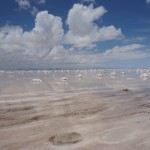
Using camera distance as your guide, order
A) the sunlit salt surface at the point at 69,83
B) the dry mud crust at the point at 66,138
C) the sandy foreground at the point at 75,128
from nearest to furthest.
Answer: the sandy foreground at the point at 75,128 → the dry mud crust at the point at 66,138 → the sunlit salt surface at the point at 69,83

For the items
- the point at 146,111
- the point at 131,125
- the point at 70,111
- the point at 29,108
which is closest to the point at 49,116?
the point at 70,111

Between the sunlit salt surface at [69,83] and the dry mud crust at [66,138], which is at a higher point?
the sunlit salt surface at [69,83]

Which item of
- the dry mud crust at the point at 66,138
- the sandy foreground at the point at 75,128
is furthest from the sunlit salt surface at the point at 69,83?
the dry mud crust at the point at 66,138

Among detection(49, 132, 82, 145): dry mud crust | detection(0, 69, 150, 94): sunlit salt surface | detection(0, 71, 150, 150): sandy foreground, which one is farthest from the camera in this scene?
detection(0, 69, 150, 94): sunlit salt surface

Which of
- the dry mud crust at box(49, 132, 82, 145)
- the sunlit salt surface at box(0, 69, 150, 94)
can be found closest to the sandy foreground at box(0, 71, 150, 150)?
the dry mud crust at box(49, 132, 82, 145)

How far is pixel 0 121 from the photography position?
43.2ft

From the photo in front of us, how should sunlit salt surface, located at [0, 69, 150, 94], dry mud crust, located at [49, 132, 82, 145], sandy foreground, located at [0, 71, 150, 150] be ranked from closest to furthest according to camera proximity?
sandy foreground, located at [0, 71, 150, 150]
dry mud crust, located at [49, 132, 82, 145]
sunlit salt surface, located at [0, 69, 150, 94]

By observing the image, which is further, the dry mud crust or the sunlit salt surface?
the sunlit salt surface

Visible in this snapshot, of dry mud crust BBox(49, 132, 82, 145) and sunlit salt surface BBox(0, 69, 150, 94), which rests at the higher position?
sunlit salt surface BBox(0, 69, 150, 94)

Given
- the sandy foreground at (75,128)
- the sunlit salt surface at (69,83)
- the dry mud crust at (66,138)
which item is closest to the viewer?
the sandy foreground at (75,128)

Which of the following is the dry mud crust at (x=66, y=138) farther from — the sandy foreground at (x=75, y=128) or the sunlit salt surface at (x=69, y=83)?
the sunlit salt surface at (x=69, y=83)

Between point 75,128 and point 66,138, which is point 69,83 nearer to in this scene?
point 75,128

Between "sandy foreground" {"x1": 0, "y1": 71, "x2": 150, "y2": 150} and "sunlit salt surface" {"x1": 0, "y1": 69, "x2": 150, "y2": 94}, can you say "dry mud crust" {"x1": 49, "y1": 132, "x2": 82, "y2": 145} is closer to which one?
"sandy foreground" {"x1": 0, "y1": 71, "x2": 150, "y2": 150}

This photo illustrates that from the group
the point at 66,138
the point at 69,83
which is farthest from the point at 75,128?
the point at 69,83
